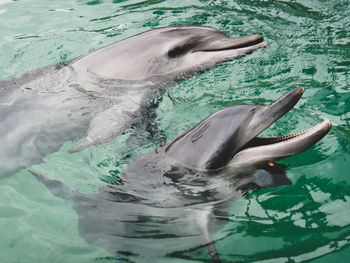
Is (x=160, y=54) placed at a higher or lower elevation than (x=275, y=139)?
higher

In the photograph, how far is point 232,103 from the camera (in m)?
6.47

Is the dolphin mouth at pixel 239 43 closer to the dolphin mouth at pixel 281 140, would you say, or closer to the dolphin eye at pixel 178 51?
the dolphin eye at pixel 178 51

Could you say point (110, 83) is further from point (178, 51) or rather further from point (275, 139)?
point (275, 139)

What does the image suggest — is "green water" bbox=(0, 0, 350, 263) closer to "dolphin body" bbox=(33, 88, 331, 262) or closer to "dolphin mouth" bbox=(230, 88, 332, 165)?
"dolphin body" bbox=(33, 88, 331, 262)

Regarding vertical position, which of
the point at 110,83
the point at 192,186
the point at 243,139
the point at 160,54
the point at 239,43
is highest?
the point at 239,43

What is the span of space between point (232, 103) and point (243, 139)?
2263 millimetres

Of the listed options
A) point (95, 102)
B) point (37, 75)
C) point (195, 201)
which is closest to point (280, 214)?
point (195, 201)

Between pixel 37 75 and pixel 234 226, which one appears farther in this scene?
pixel 37 75

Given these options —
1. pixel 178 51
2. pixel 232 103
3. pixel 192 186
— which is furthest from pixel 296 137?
pixel 178 51

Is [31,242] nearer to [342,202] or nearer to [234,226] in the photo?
[234,226]

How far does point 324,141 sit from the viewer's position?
5.37 metres

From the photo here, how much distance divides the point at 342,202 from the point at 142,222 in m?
1.95

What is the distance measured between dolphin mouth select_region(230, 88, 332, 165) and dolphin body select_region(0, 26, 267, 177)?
7.05 feet

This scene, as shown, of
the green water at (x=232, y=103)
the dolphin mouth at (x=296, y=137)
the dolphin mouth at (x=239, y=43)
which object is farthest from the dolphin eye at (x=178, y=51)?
the dolphin mouth at (x=296, y=137)
